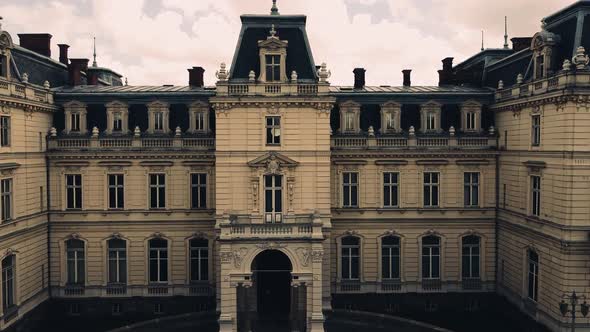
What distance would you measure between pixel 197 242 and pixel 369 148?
1531cm

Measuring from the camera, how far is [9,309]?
3250 cm

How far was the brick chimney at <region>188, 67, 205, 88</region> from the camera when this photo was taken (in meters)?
45.6

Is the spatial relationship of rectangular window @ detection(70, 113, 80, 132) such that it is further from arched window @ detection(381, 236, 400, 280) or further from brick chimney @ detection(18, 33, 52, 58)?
arched window @ detection(381, 236, 400, 280)

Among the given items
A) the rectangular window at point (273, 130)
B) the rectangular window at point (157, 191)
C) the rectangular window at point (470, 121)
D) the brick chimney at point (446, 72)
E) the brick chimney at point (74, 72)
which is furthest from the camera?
the brick chimney at point (446, 72)

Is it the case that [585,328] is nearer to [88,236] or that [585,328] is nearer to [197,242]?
[197,242]

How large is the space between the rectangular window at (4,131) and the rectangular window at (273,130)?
55.4ft

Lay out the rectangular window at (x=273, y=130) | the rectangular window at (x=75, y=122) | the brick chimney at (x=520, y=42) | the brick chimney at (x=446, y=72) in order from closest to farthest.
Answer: the rectangular window at (x=273, y=130), the rectangular window at (x=75, y=122), the brick chimney at (x=520, y=42), the brick chimney at (x=446, y=72)

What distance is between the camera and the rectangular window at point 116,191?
39344 millimetres

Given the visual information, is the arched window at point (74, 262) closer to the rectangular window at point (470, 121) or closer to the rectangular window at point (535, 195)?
the rectangular window at point (470, 121)

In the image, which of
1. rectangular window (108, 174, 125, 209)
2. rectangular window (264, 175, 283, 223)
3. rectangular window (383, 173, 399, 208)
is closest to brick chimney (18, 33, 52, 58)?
rectangular window (108, 174, 125, 209)

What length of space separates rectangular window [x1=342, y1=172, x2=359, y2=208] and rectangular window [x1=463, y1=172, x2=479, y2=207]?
8.62m

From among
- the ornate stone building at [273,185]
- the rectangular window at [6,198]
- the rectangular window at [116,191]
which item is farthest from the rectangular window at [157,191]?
the rectangular window at [6,198]

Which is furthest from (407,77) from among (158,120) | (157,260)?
(157,260)

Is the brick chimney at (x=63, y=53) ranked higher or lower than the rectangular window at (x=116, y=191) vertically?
higher
